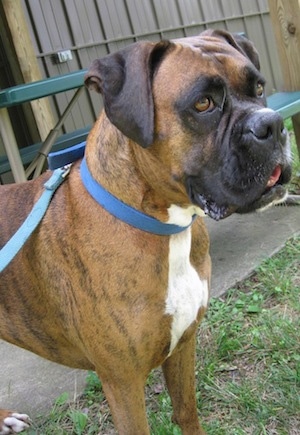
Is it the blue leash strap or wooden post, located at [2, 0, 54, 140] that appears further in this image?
wooden post, located at [2, 0, 54, 140]

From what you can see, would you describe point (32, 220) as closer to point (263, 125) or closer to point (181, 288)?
point (181, 288)

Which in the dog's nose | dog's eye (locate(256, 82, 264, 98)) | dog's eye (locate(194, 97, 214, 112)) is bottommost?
the dog's nose

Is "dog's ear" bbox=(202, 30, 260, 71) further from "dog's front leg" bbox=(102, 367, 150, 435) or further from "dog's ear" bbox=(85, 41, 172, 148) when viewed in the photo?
"dog's front leg" bbox=(102, 367, 150, 435)

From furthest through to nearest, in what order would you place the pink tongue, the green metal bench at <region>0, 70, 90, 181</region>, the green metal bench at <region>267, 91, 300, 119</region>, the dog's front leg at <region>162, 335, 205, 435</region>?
the green metal bench at <region>267, 91, 300, 119</region> < the green metal bench at <region>0, 70, 90, 181</region> < the dog's front leg at <region>162, 335, 205, 435</region> < the pink tongue

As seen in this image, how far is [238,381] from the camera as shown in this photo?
3.05 m

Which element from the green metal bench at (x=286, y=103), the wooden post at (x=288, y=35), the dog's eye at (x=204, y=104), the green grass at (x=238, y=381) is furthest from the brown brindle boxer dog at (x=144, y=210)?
the wooden post at (x=288, y=35)

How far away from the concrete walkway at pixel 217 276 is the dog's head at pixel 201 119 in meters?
1.68

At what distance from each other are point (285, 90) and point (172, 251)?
12.0 feet

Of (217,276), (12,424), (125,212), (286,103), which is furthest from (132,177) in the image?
(286,103)

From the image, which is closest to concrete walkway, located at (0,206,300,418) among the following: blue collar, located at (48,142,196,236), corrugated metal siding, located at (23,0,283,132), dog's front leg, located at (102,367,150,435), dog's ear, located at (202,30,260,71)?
dog's front leg, located at (102,367,150,435)

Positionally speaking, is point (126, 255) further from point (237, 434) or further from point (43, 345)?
point (237, 434)

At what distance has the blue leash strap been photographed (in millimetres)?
2258

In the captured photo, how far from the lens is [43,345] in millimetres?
2594

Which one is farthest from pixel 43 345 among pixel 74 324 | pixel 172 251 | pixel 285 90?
pixel 285 90
